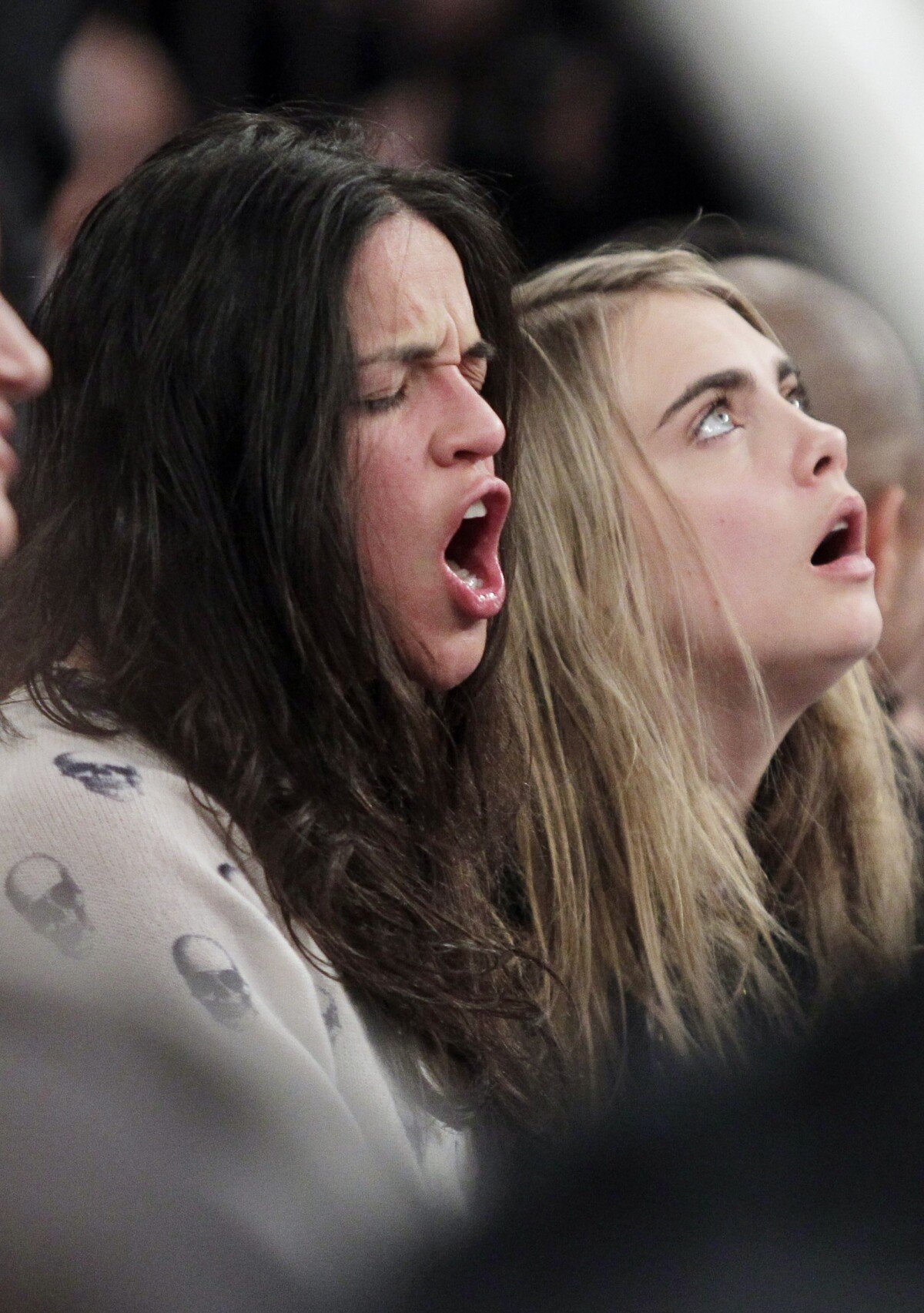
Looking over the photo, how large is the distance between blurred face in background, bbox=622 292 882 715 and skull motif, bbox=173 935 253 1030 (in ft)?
1.17

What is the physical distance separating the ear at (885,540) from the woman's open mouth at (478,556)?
313 millimetres

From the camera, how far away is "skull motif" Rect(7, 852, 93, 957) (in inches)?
13.6

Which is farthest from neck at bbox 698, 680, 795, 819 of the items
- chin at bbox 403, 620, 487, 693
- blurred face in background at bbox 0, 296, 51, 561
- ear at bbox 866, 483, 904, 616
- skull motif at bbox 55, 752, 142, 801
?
blurred face in background at bbox 0, 296, 51, 561

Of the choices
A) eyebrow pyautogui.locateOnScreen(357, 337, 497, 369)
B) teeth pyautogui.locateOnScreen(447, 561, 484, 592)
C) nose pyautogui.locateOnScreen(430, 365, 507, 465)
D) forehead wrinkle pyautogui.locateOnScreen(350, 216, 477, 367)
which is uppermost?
forehead wrinkle pyautogui.locateOnScreen(350, 216, 477, 367)

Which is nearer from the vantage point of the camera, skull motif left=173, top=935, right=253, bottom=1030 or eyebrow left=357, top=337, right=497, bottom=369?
skull motif left=173, top=935, right=253, bottom=1030

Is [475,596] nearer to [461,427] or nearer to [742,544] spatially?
[461,427]

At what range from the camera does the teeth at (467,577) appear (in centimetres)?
51

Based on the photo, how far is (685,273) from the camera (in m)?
0.76

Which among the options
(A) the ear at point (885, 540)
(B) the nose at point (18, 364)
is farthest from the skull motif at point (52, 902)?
(A) the ear at point (885, 540)

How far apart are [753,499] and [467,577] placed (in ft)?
0.76

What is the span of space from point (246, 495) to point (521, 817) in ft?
0.76

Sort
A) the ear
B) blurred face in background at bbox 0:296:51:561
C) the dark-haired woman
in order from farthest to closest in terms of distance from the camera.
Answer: the ear
the dark-haired woman
blurred face in background at bbox 0:296:51:561

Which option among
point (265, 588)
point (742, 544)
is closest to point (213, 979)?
point (265, 588)

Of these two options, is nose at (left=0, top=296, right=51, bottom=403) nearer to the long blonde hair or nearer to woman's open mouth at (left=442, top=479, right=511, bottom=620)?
woman's open mouth at (left=442, top=479, right=511, bottom=620)
